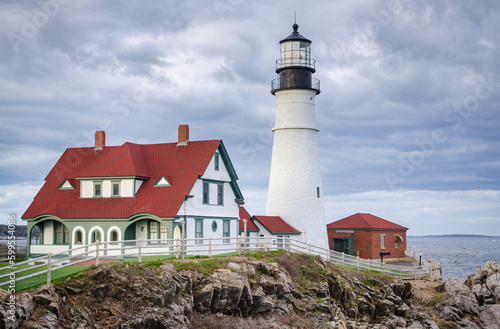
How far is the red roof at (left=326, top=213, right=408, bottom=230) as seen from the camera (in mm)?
43469

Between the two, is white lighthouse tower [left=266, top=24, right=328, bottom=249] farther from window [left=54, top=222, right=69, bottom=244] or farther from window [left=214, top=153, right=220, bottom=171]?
window [left=54, top=222, right=69, bottom=244]

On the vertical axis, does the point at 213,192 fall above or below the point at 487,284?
above

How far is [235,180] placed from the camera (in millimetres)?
33688

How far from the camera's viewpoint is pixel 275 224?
37281mm

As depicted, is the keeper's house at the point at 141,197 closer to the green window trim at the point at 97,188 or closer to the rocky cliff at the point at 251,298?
the green window trim at the point at 97,188

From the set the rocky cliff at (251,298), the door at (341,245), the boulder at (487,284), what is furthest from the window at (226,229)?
the boulder at (487,284)

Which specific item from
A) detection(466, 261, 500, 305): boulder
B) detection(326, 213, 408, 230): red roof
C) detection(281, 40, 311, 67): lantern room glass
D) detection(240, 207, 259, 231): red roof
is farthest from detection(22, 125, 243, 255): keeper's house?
detection(466, 261, 500, 305): boulder

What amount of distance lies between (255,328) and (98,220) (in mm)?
12769

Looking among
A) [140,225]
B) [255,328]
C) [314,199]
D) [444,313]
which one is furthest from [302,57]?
[255,328]

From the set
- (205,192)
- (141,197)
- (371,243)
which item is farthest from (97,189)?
(371,243)

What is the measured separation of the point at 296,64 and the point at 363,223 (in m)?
13.9

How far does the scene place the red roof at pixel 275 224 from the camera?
120 ft

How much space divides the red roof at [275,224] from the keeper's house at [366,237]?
7485 mm

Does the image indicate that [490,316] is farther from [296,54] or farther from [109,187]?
[109,187]
